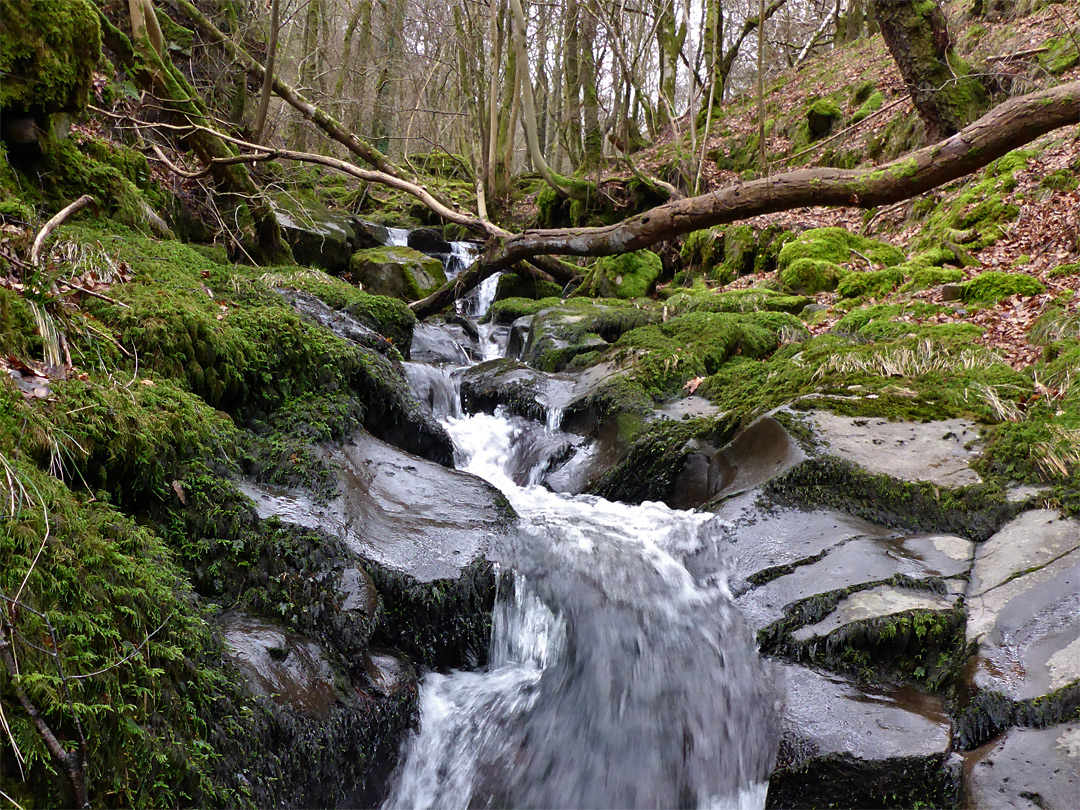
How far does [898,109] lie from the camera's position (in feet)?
42.6

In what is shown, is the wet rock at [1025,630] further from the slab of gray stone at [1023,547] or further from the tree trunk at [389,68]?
the tree trunk at [389,68]

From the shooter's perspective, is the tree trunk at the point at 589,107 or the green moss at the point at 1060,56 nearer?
the green moss at the point at 1060,56

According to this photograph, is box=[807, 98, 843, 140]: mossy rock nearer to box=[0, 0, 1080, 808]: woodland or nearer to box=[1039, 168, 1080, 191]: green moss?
box=[0, 0, 1080, 808]: woodland

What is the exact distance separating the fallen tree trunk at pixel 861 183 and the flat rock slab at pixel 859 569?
463 centimetres

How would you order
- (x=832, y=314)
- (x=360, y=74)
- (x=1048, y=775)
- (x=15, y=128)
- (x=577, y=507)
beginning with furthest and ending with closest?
(x=360, y=74) → (x=832, y=314) → (x=577, y=507) → (x=15, y=128) → (x=1048, y=775)

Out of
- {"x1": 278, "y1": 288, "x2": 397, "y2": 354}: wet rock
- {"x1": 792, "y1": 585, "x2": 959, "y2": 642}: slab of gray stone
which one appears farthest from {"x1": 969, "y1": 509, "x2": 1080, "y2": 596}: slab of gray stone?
{"x1": 278, "y1": 288, "x2": 397, "y2": 354}: wet rock

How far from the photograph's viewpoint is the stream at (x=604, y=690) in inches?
126

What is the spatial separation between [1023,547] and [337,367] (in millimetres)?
4630

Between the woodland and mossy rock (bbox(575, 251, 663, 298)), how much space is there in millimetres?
53

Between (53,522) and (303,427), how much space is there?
234 cm

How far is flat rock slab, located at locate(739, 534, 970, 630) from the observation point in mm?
3705

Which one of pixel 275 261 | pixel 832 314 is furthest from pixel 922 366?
pixel 275 261

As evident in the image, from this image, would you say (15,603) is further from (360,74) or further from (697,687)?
(360,74)

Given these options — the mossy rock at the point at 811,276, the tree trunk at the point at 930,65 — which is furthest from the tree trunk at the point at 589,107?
the mossy rock at the point at 811,276
